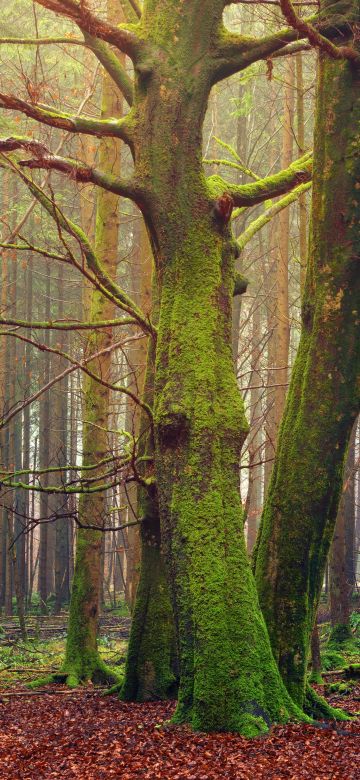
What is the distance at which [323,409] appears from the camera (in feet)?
18.7

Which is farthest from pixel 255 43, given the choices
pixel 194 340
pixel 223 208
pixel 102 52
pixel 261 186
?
pixel 194 340

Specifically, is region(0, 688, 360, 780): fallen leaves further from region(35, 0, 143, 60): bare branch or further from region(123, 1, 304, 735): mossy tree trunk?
region(35, 0, 143, 60): bare branch

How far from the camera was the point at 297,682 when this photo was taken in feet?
18.6

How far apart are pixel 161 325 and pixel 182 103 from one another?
5.92 ft

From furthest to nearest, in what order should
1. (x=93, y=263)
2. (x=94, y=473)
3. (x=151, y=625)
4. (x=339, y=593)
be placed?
1. (x=339, y=593)
2. (x=94, y=473)
3. (x=151, y=625)
4. (x=93, y=263)

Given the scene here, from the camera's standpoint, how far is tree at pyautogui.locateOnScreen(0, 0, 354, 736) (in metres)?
5.08

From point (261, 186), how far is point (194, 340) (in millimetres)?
1833

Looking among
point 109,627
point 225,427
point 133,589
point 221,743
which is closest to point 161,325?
point 225,427

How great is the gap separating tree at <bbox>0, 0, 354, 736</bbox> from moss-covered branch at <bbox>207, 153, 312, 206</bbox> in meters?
0.04

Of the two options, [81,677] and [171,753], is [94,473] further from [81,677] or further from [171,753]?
[171,753]

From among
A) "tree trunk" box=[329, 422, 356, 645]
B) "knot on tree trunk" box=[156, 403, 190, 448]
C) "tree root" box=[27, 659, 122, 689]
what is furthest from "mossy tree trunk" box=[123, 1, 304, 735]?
"tree trunk" box=[329, 422, 356, 645]

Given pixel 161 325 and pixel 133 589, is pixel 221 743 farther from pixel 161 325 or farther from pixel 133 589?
pixel 133 589

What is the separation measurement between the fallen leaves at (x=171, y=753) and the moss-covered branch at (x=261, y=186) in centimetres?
416

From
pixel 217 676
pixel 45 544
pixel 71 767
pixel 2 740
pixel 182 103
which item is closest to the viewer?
pixel 71 767
